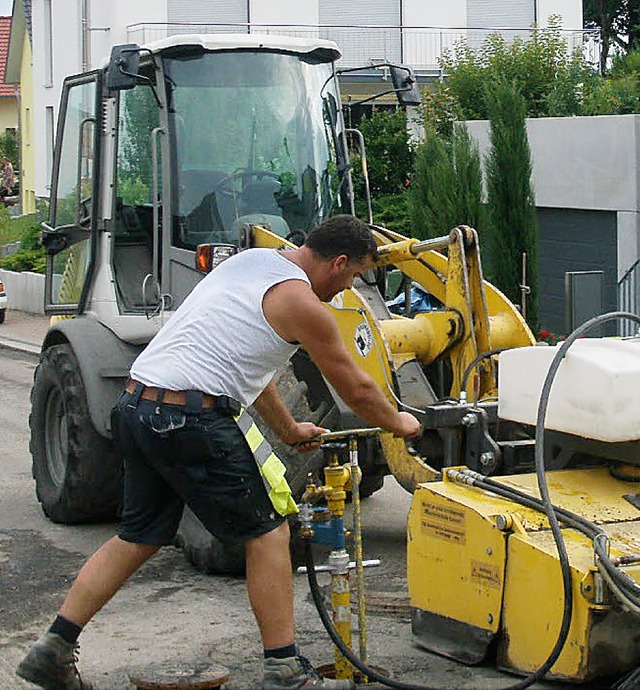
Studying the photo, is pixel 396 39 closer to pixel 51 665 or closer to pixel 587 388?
pixel 587 388

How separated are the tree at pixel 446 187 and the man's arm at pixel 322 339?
9.08 m

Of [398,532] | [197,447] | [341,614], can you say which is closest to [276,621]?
[341,614]

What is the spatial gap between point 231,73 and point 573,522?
3.69 meters

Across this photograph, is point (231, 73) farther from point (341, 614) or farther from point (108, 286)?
point (341, 614)

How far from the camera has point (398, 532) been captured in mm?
7871

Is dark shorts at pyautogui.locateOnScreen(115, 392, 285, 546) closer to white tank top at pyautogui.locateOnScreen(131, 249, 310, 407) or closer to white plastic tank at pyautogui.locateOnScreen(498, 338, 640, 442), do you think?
white tank top at pyautogui.locateOnScreen(131, 249, 310, 407)

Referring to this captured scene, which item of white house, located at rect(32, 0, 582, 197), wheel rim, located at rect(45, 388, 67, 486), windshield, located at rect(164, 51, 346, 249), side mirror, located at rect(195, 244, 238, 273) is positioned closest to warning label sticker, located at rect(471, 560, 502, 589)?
side mirror, located at rect(195, 244, 238, 273)

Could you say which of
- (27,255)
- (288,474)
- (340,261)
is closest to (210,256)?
(288,474)

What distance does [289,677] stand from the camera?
484 centimetres

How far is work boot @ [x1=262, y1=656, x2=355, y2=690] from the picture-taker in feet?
15.9

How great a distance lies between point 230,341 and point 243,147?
3014mm

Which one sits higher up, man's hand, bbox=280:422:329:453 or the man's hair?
the man's hair

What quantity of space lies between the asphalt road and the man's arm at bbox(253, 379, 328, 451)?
3.08ft

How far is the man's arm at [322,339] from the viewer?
15.7ft
